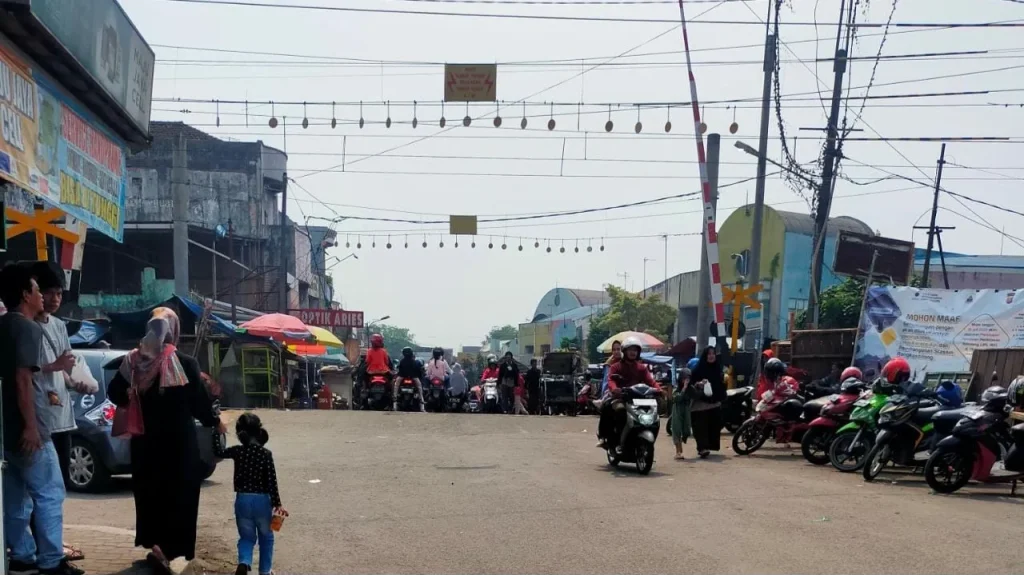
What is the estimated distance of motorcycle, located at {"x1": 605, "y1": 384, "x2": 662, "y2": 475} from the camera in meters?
12.1

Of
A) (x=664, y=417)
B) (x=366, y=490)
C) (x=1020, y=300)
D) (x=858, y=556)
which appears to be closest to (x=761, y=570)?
(x=858, y=556)

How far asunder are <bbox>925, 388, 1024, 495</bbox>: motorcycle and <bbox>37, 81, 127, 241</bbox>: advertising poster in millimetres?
8725

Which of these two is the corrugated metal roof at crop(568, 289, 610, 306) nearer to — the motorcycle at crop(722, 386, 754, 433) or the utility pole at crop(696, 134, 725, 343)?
the utility pole at crop(696, 134, 725, 343)

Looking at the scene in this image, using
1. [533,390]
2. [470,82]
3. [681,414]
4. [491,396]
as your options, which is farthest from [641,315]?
[681,414]

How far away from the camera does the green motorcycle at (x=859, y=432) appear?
12312 millimetres

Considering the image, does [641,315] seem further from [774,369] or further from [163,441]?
[163,441]

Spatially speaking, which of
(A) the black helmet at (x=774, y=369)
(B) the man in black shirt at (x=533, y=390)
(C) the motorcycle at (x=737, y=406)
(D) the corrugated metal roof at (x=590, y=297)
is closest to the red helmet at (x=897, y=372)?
(A) the black helmet at (x=774, y=369)

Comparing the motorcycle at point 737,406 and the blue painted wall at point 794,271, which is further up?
the blue painted wall at point 794,271

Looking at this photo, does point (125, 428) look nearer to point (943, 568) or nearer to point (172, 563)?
point (172, 563)

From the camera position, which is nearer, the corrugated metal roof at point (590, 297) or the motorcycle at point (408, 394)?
the motorcycle at point (408, 394)

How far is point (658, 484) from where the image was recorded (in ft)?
36.2

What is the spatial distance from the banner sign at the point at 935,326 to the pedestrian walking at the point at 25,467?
47.6 feet

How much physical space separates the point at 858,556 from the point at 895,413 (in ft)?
16.8

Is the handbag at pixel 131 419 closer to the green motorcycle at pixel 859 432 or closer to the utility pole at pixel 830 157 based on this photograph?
the green motorcycle at pixel 859 432
